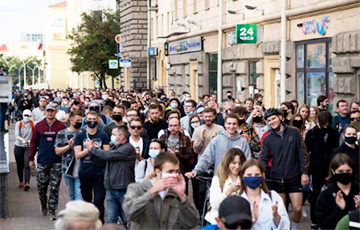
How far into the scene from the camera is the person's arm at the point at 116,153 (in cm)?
938

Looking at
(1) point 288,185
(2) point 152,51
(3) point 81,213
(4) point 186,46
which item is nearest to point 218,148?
(1) point 288,185

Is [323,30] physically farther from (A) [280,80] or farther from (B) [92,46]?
(B) [92,46]

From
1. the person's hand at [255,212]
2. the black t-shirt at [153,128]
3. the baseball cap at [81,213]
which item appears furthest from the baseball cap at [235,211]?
the black t-shirt at [153,128]

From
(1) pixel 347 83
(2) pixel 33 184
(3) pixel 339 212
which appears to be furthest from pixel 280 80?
(3) pixel 339 212

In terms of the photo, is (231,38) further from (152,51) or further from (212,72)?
(152,51)

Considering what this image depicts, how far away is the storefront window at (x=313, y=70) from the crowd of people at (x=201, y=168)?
4.89 metres

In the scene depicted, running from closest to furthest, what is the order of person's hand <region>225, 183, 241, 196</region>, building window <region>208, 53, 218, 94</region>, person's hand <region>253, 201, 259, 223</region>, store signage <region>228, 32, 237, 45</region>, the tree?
person's hand <region>253, 201, 259, 223</region> < person's hand <region>225, 183, 241, 196</region> < store signage <region>228, 32, 237, 45</region> < building window <region>208, 53, 218, 94</region> < the tree

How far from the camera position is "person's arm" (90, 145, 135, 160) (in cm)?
938

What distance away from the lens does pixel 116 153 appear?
369 inches

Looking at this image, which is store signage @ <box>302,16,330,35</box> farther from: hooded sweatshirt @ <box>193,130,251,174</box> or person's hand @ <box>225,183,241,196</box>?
person's hand @ <box>225,183,241,196</box>

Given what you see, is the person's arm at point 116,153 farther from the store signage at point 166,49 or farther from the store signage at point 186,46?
the store signage at point 166,49

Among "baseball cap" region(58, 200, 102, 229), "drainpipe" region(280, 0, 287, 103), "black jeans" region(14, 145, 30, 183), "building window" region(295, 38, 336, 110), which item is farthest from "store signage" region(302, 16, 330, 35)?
"baseball cap" region(58, 200, 102, 229)

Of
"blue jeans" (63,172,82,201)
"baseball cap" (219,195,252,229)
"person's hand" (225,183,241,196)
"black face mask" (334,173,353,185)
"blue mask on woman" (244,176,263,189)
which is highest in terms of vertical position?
"baseball cap" (219,195,252,229)

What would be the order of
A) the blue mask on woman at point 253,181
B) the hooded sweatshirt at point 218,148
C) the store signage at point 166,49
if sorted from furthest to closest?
the store signage at point 166,49 < the hooded sweatshirt at point 218,148 < the blue mask on woman at point 253,181
